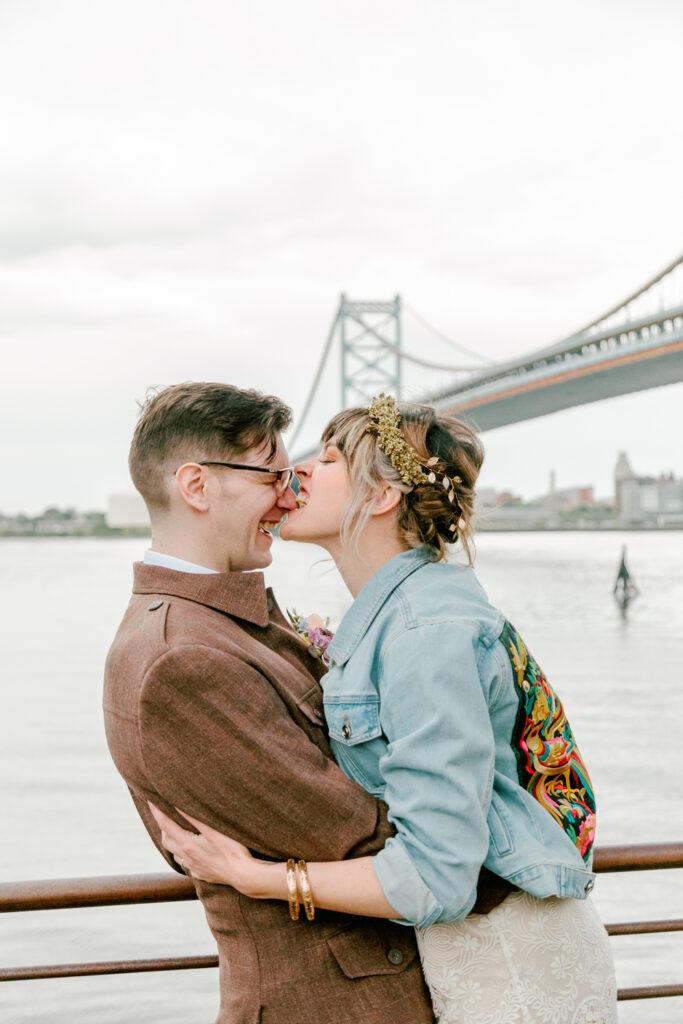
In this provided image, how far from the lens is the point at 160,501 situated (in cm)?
148

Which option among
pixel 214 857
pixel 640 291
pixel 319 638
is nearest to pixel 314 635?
pixel 319 638

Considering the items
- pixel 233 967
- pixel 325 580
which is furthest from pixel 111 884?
pixel 325 580

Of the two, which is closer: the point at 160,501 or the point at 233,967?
the point at 233,967

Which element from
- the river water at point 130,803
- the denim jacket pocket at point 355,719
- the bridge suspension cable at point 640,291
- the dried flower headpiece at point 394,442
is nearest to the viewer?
the denim jacket pocket at point 355,719

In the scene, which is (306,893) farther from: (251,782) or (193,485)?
(193,485)

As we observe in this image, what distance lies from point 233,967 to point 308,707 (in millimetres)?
329

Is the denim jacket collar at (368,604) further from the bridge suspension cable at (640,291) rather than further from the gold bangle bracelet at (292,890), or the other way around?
the bridge suspension cable at (640,291)

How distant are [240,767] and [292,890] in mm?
159

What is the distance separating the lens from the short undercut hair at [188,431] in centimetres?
146

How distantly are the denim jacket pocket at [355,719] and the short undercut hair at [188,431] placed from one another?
38 centimetres

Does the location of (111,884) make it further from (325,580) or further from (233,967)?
(325,580)

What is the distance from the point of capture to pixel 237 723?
4.00 ft

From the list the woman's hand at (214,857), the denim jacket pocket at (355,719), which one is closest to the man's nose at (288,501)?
the denim jacket pocket at (355,719)

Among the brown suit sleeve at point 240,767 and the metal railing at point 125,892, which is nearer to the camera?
the brown suit sleeve at point 240,767
